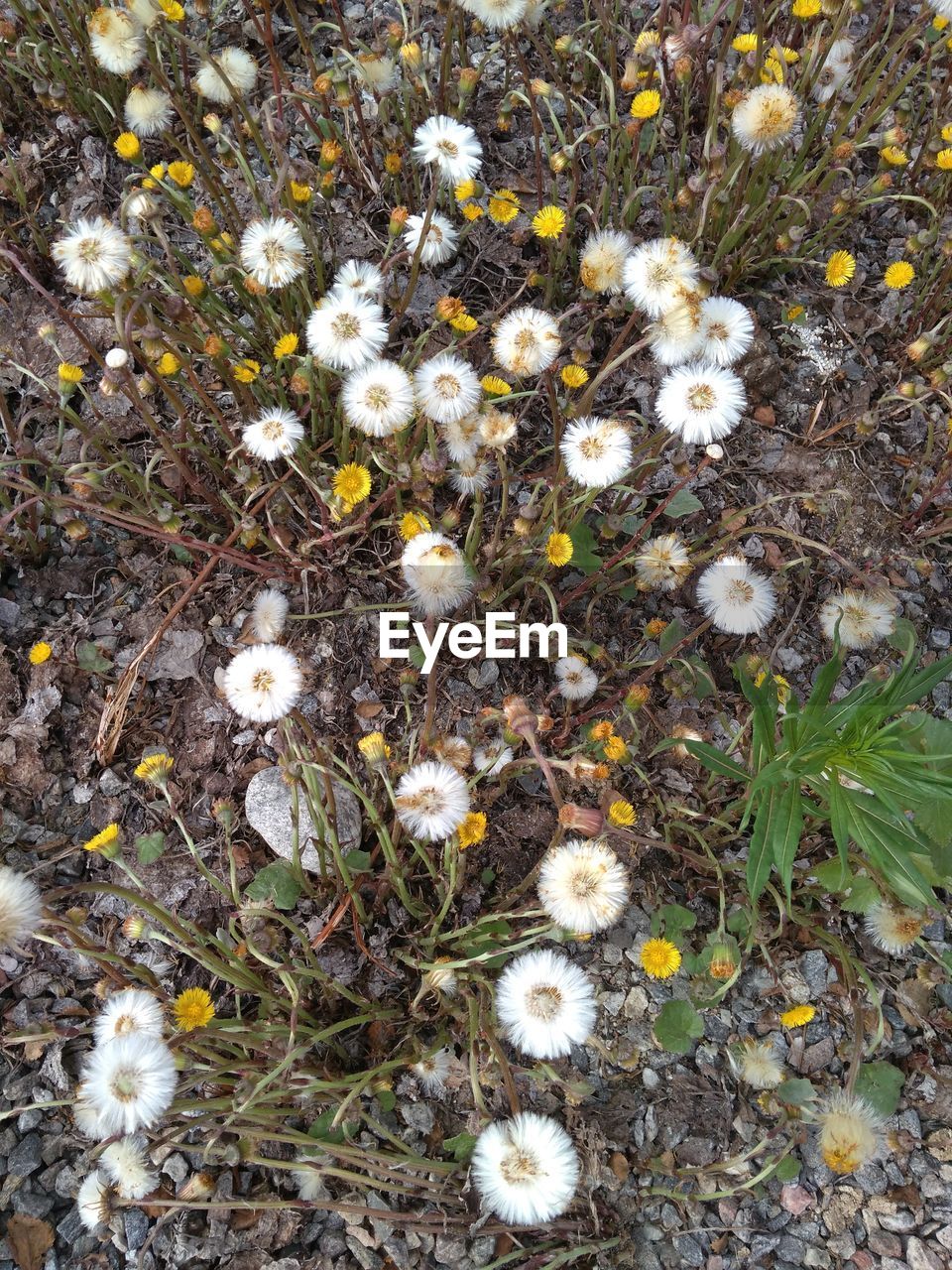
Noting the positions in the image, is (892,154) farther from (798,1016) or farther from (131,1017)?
(131,1017)

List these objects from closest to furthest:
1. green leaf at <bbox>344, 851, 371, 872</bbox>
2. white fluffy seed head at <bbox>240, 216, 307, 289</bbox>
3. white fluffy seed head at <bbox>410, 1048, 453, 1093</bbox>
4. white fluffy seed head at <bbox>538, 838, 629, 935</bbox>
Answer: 1. white fluffy seed head at <bbox>538, 838, 629, 935</bbox>
2. white fluffy seed head at <bbox>410, 1048, 453, 1093</bbox>
3. green leaf at <bbox>344, 851, 371, 872</bbox>
4. white fluffy seed head at <bbox>240, 216, 307, 289</bbox>

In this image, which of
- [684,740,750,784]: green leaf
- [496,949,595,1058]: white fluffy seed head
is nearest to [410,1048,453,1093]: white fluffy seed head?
[496,949,595,1058]: white fluffy seed head

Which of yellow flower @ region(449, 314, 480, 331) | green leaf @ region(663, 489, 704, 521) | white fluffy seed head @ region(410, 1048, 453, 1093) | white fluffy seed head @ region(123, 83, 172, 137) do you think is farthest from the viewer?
white fluffy seed head @ region(123, 83, 172, 137)

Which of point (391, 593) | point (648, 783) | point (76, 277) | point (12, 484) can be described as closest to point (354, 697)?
point (391, 593)

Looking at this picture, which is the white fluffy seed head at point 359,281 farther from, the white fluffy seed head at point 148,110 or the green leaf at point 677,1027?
the green leaf at point 677,1027

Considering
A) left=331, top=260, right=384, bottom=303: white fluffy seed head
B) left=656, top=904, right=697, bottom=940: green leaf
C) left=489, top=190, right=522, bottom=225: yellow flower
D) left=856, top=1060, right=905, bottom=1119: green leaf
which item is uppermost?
left=489, top=190, right=522, bottom=225: yellow flower

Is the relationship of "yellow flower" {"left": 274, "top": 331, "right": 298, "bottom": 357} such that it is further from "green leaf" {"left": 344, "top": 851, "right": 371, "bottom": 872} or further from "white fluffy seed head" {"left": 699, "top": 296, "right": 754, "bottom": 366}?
"green leaf" {"left": 344, "top": 851, "right": 371, "bottom": 872}

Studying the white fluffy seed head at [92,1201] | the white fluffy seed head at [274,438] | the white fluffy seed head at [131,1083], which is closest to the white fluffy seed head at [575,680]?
the white fluffy seed head at [274,438]
